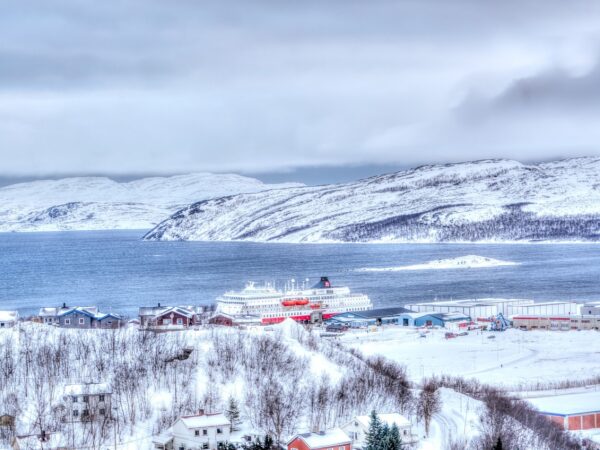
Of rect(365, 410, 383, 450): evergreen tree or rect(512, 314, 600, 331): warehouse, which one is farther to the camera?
rect(512, 314, 600, 331): warehouse

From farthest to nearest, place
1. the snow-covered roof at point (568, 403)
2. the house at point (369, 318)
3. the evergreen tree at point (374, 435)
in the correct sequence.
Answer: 1. the house at point (369, 318)
2. the snow-covered roof at point (568, 403)
3. the evergreen tree at point (374, 435)

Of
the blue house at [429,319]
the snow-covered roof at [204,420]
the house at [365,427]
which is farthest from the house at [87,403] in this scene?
the blue house at [429,319]

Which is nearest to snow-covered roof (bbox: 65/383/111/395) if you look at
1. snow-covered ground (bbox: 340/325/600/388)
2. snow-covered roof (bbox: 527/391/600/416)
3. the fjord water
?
snow-covered roof (bbox: 527/391/600/416)

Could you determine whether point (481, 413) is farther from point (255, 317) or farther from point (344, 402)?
point (255, 317)

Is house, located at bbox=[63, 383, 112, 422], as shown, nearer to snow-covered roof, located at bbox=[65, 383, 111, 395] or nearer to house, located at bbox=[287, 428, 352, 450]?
snow-covered roof, located at bbox=[65, 383, 111, 395]

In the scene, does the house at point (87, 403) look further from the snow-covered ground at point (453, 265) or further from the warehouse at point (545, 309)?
the snow-covered ground at point (453, 265)

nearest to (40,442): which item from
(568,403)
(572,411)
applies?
(572,411)

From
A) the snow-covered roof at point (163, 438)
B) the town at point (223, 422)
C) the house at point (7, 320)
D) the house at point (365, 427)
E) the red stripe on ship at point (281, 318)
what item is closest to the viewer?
the town at point (223, 422)

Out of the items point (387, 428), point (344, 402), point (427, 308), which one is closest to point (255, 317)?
point (427, 308)

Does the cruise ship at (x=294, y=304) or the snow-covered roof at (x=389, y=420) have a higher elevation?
the cruise ship at (x=294, y=304)
